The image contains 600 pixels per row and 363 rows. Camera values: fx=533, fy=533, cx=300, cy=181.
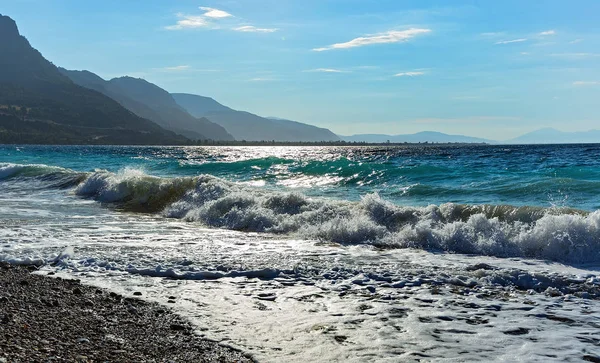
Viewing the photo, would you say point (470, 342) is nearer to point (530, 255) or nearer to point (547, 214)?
point (530, 255)

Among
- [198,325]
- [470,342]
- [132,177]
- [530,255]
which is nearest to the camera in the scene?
[470,342]

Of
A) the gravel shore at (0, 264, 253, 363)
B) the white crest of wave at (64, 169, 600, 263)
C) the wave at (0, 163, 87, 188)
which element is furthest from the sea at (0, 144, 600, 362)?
the wave at (0, 163, 87, 188)

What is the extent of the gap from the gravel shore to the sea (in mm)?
369

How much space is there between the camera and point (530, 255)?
11.0 meters

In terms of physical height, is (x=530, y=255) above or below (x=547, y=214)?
below

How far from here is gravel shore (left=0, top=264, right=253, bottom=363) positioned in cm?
529

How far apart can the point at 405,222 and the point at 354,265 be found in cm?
441

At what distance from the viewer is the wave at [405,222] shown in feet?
36.3

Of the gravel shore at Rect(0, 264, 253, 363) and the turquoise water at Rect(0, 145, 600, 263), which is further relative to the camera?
the turquoise water at Rect(0, 145, 600, 263)

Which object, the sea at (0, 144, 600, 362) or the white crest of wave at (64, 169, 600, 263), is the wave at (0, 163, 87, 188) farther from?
the white crest of wave at (64, 169, 600, 263)

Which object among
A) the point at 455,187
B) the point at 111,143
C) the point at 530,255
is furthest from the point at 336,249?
the point at 111,143

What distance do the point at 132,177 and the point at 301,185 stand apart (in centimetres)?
826

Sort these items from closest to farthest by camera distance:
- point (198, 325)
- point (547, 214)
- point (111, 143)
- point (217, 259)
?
point (198, 325)
point (217, 259)
point (547, 214)
point (111, 143)

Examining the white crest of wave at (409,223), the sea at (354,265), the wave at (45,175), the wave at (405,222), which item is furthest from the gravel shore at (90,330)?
the wave at (45,175)
